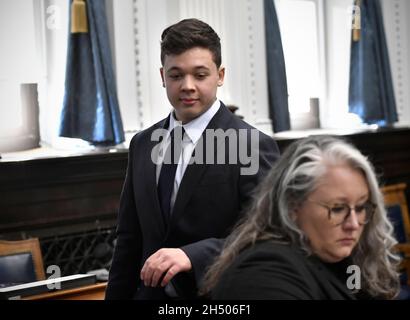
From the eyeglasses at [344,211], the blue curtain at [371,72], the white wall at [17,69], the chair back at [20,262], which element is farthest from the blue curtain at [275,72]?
the eyeglasses at [344,211]

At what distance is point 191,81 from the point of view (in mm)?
1860

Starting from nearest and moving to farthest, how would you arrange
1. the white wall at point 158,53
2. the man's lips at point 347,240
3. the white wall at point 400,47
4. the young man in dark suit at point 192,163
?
the man's lips at point 347,240, the young man in dark suit at point 192,163, the white wall at point 158,53, the white wall at point 400,47

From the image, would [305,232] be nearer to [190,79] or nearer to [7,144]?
[190,79]

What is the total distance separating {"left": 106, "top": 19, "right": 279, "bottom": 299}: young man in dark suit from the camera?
1.82 m

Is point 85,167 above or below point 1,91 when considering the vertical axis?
below

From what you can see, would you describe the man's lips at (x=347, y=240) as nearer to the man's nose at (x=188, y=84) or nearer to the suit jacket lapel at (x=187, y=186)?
the suit jacket lapel at (x=187, y=186)

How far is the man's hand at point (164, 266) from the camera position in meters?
1.60

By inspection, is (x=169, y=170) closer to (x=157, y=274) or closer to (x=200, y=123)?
(x=200, y=123)

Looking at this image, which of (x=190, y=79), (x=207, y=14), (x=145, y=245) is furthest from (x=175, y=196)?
(x=207, y=14)

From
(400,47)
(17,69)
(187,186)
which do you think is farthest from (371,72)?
(187,186)

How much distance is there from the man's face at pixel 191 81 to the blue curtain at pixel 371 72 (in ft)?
16.2

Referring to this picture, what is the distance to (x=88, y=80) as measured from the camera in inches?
191

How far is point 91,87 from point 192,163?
3.13m

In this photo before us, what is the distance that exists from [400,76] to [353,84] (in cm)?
63
